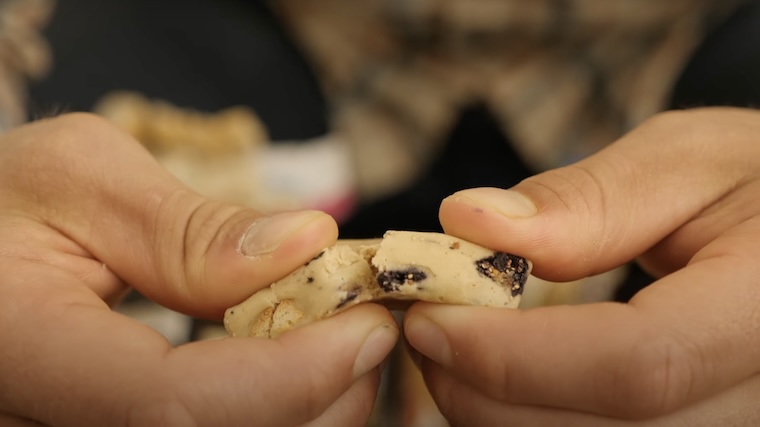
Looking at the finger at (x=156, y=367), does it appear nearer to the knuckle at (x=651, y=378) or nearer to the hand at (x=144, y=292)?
the hand at (x=144, y=292)

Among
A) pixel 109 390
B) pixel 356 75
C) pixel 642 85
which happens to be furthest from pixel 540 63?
pixel 109 390

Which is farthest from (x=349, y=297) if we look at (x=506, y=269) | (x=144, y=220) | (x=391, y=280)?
(x=144, y=220)

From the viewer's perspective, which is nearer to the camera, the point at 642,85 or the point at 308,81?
the point at 642,85

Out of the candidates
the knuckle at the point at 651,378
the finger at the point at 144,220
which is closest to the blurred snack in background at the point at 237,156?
the finger at the point at 144,220

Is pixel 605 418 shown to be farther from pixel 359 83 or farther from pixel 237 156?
pixel 359 83

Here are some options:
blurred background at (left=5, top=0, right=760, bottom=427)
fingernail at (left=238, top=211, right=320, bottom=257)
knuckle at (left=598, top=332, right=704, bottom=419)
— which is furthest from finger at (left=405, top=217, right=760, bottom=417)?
blurred background at (left=5, top=0, right=760, bottom=427)

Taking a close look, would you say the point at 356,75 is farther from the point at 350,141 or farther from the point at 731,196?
the point at 731,196

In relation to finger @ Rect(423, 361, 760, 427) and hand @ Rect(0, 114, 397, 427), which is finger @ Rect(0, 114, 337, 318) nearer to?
hand @ Rect(0, 114, 397, 427)
